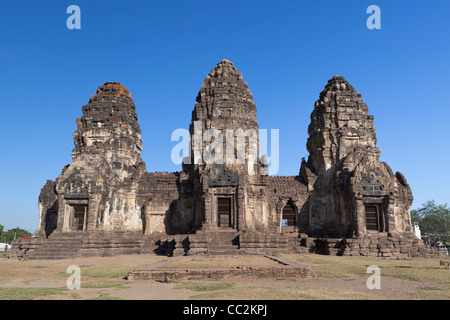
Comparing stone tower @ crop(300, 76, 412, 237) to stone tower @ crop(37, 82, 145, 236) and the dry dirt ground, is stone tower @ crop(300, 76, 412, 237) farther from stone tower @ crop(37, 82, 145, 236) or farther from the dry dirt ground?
stone tower @ crop(37, 82, 145, 236)

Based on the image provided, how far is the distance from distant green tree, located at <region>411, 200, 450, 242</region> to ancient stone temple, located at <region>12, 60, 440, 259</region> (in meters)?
33.9

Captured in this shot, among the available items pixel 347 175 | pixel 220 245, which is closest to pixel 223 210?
pixel 220 245

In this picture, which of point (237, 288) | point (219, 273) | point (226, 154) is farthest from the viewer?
point (226, 154)

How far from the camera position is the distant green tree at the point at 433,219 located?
5057cm

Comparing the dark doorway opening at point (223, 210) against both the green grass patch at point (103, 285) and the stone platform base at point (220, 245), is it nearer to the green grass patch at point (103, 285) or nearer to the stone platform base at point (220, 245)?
the stone platform base at point (220, 245)

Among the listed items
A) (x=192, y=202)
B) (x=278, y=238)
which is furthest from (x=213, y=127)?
(x=278, y=238)

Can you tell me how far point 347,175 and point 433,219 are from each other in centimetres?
3882

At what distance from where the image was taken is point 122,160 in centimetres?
2495

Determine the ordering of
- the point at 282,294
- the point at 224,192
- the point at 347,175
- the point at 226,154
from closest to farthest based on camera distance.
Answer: the point at 282,294, the point at 224,192, the point at 347,175, the point at 226,154

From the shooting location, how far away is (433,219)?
52.3 metres

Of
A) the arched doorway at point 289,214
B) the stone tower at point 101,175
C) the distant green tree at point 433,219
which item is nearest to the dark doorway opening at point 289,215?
the arched doorway at point 289,214

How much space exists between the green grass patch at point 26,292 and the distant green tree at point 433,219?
52.8m

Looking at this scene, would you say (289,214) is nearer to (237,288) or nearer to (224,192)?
(224,192)
